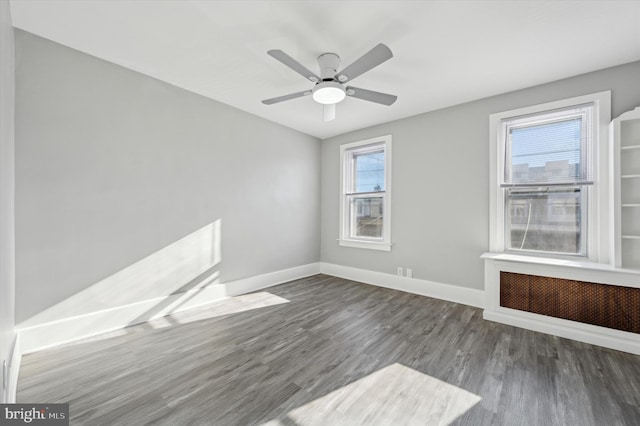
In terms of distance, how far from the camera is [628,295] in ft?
7.57

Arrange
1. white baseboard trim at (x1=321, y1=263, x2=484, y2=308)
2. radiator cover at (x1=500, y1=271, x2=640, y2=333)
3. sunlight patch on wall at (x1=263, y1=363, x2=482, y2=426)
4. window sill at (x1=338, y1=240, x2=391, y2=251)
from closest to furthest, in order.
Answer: sunlight patch on wall at (x1=263, y1=363, x2=482, y2=426) < radiator cover at (x1=500, y1=271, x2=640, y2=333) < white baseboard trim at (x1=321, y1=263, x2=484, y2=308) < window sill at (x1=338, y1=240, x2=391, y2=251)

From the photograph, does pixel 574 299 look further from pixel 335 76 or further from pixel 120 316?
pixel 120 316

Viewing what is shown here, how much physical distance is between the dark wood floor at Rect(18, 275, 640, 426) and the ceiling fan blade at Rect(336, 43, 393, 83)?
240cm

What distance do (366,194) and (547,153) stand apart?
2.44 metres

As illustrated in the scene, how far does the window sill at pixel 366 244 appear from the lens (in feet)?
13.8

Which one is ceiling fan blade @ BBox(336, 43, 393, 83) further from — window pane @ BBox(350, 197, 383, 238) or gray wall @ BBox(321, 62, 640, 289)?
window pane @ BBox(350, 197, 383, 238)

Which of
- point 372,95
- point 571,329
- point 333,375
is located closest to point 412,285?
point 571,329

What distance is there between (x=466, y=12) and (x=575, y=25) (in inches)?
37.0

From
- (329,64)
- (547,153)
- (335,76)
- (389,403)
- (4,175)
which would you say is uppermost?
(329,64)

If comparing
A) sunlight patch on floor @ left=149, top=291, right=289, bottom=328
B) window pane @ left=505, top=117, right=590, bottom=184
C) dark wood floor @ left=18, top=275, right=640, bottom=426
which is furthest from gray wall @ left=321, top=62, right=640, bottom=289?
sunlight patch on floor @ left=149, top=291, right=289, bottom=328

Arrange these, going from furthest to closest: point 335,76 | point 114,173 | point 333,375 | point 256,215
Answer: point 256,215 → point 114,173 → point 335,76 → point 333,375

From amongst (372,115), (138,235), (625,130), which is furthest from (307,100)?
(625,130)

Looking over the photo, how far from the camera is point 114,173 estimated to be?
2.62 meters

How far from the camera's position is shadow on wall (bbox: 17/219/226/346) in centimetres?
238
